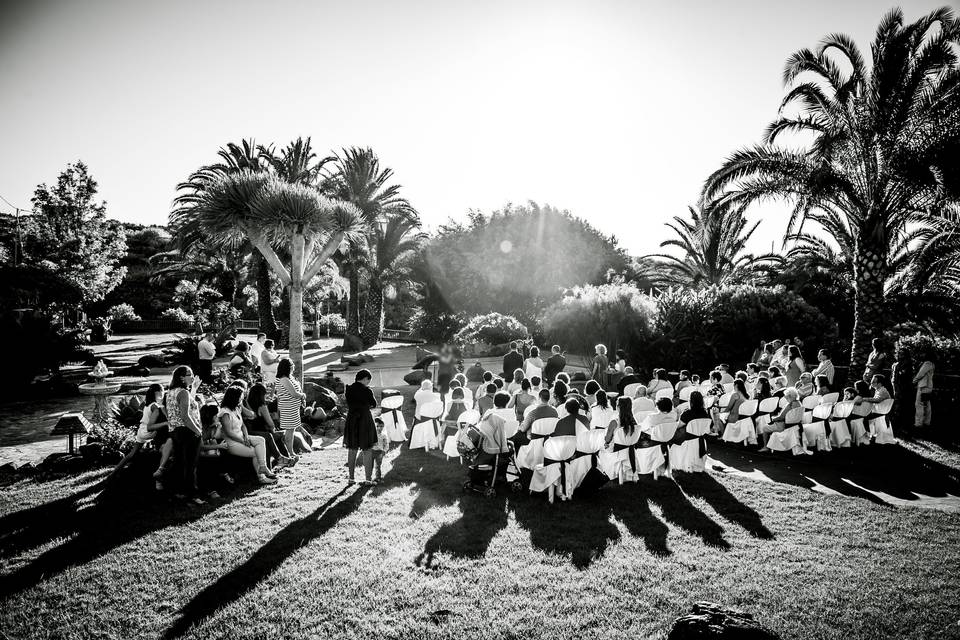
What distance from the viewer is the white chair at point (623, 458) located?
8.19m

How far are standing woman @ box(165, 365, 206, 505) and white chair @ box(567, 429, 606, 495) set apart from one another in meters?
5.04

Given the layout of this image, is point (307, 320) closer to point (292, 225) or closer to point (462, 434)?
point (292, 225)

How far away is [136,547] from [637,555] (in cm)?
547

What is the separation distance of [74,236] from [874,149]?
28946 millimetres

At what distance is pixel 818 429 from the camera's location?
9.93 meters

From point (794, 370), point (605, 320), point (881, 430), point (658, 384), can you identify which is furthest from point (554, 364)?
point (881, 430)

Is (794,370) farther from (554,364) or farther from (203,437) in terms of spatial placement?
(203,437)

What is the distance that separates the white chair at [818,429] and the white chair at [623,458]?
408 centimetres

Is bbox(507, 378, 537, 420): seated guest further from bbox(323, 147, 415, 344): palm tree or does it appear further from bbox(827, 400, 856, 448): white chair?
bbox(323, 147, 415, 344): palm tree

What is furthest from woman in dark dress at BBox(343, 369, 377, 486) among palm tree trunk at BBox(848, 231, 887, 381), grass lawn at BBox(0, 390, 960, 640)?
palm tree trunk at BBox(848, 231, 887, 381)

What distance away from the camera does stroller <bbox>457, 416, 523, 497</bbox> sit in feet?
25.0

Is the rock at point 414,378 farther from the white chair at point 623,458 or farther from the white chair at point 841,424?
the white chair at point 841,424

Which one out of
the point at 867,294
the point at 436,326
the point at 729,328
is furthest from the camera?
the point at 436,326

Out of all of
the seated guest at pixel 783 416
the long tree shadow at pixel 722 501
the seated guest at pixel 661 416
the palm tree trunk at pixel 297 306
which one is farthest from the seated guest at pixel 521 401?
the palm tree trunk at pixel 297 306
